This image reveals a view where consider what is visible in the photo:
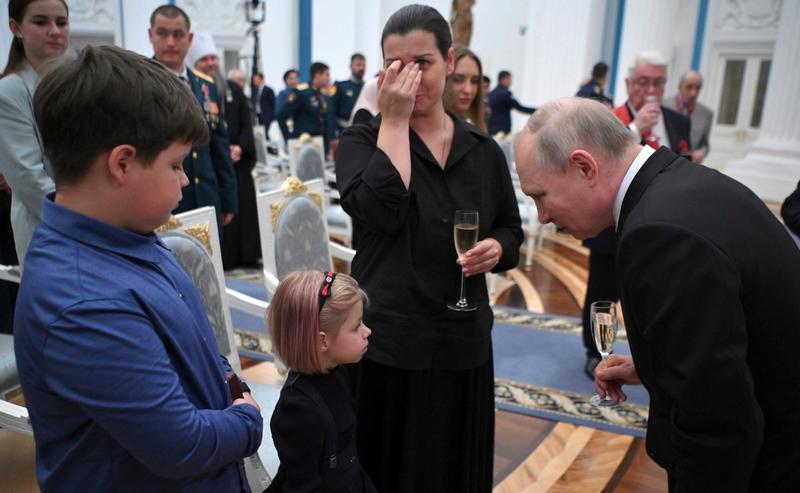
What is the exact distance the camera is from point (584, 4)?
30.5 ft

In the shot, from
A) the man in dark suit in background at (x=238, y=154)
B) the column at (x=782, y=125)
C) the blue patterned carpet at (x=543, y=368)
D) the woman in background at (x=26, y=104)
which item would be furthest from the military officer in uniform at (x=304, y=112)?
the column at (x=782, y=125)

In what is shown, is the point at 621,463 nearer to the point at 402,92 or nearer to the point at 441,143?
the point at 441,143

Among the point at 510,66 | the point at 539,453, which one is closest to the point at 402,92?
the point at 539,453

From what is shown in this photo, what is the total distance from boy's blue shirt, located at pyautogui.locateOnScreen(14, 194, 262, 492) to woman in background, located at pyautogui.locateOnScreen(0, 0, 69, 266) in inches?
52.1

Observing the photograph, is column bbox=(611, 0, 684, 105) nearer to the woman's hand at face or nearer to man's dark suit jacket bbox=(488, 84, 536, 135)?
man's dark suit jacket bbox=(488, 84, 536, 135)

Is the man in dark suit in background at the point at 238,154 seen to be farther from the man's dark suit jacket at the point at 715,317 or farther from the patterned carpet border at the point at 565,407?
the man's dark suit jacket at the point at 715,317

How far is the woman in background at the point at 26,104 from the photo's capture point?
2.04m

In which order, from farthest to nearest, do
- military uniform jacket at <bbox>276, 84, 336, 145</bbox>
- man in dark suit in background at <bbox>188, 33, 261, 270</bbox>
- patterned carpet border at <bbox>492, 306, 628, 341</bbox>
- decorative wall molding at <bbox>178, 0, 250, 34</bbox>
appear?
decorative wall molding at <bbox>178, 0, 250, 34</bbox> → military uniform jacket at <bbox>276, 84, 336, 145</bbox> → man in dark suit in background at <bbox>188, 33, 261, 270</bbox> → patterned carpet border at <bbox>492, 306, 628, 341</bbox>

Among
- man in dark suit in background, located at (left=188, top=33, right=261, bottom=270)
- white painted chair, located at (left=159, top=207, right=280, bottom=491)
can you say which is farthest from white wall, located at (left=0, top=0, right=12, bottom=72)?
white painted chair, located at (left=159, top=207, right=280, bottom=491)

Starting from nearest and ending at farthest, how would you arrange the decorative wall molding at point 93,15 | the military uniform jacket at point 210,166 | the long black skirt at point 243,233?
the military uniform jacket at point 210,166 < the long black skirt at point 243,233 < the decorative wall molding at point 93,15

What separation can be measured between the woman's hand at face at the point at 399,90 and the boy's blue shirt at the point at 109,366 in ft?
2.33

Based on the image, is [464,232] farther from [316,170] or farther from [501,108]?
[501,108]

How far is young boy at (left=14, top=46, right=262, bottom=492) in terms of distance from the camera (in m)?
0.79

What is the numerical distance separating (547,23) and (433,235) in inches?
357
